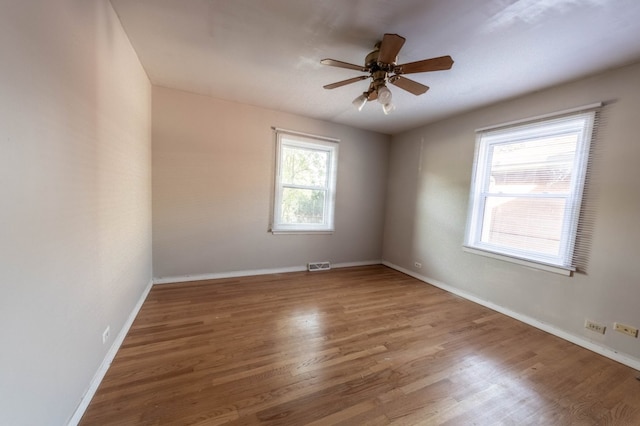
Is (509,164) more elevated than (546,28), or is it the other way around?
(546,28)

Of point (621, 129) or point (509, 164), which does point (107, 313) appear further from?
point (621, 129)

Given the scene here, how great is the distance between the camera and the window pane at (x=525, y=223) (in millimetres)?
2504

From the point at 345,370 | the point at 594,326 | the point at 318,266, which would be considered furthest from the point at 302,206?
the point at 594,326

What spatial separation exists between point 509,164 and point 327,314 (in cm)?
A: 279

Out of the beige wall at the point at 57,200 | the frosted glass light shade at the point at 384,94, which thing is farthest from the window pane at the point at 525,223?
the beige wall at the point at 57,200

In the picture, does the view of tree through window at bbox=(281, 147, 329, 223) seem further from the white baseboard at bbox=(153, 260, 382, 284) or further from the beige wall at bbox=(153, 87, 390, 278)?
the white baseboard at bbox=(153, 260, 382, 284)

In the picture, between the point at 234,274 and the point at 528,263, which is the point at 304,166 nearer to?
the point at 234,274

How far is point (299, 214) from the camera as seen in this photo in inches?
158

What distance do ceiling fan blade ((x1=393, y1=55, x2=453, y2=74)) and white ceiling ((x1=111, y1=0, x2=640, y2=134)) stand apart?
0.25 meters

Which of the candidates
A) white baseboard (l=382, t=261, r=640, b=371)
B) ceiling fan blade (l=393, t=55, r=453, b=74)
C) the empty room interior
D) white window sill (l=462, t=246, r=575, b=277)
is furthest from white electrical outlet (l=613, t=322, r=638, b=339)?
ceiling fan blade (l=393, t=55, r=453, b=74)

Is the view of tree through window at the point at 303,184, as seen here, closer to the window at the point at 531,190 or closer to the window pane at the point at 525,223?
the window at the point at 531,190

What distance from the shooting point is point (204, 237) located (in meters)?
3.35

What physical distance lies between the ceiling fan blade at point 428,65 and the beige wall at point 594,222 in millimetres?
1699

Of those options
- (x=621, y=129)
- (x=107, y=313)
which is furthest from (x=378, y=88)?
(x=107, y=313)
